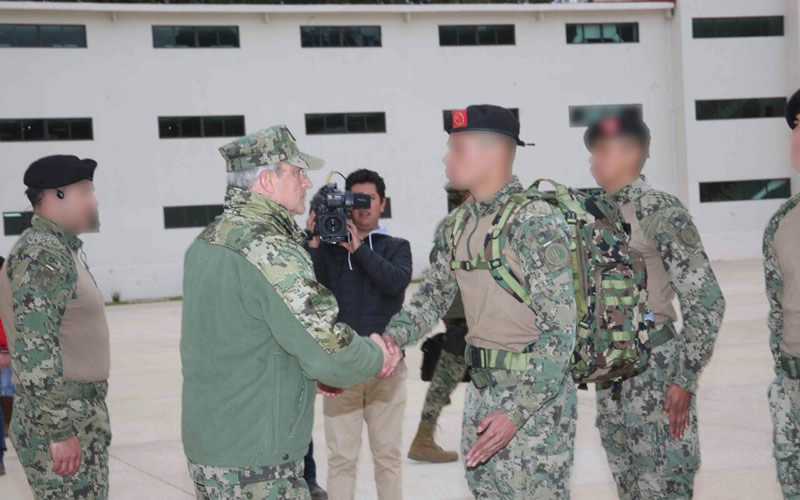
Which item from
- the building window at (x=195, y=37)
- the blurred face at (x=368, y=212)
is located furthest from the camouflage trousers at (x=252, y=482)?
the building window at (x=195, y=37)

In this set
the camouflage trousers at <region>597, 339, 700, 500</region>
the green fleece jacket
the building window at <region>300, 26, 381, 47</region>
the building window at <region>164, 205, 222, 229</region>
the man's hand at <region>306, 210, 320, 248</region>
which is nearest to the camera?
the green fleece jacket

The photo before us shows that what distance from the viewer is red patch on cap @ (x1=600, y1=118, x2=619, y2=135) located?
4606 mm

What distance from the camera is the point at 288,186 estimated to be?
3525mm

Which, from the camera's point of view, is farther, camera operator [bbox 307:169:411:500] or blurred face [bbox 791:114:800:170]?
camera operator [bbox 307:169:411:500]

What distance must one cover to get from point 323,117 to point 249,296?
89.2 ft

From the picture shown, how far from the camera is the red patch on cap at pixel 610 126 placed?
15.1 feet

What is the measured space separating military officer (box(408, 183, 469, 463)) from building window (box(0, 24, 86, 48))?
23.9 m

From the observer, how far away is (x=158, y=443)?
8.80 metres

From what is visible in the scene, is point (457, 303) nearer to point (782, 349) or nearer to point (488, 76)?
point (782, 349)

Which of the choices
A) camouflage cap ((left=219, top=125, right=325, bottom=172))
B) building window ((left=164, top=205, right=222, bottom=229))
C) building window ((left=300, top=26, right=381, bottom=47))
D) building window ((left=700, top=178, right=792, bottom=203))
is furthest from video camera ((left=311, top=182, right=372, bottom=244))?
building window ((left=700, top=178, right=792, bottom=203))

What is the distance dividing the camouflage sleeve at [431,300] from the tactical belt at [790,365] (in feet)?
4.86

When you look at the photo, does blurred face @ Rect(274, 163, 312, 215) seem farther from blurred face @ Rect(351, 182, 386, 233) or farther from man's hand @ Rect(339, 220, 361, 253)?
blurred face @ Rect(351, 182, 386, 233)

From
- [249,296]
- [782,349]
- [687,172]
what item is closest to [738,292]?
[687,172]

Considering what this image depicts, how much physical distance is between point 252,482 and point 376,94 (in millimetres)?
27764
